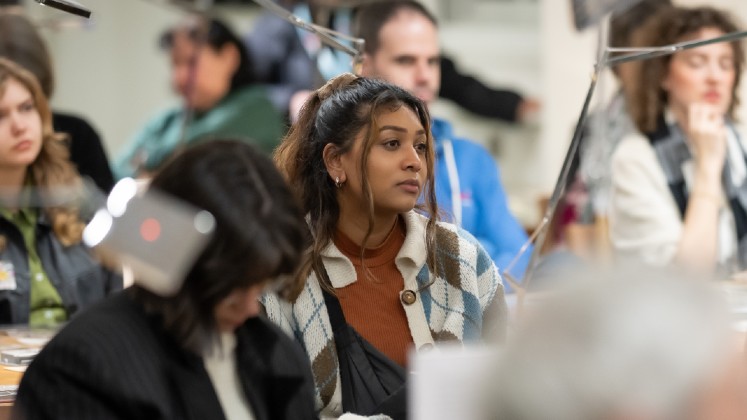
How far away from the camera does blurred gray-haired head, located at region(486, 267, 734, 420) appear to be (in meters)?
0.76

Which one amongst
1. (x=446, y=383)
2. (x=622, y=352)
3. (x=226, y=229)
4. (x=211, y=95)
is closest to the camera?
(x=622, y=352)

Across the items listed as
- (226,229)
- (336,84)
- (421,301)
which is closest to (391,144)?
(336,84)

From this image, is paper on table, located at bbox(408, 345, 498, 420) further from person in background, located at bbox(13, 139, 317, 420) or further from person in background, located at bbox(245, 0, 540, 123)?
person in background, located at bbox(245, 0, 540, 123)

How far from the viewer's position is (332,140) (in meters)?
2.13

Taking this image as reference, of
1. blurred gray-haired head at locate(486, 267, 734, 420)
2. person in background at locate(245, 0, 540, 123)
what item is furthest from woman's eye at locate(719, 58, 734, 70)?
blurred gray-haired head at locate(486, 267, 734, 420)

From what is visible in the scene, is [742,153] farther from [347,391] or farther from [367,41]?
[347,391]

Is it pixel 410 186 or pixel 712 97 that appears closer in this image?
pixel 410 186

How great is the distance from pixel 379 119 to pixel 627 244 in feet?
5.25

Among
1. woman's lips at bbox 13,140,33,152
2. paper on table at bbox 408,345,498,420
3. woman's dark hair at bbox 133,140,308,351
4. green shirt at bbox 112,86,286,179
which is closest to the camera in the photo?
paper on table at bbox 408,345,498,420

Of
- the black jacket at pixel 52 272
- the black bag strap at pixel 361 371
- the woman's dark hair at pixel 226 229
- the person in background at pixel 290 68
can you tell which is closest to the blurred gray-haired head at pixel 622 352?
the woman's dark hair at pixel 226 229

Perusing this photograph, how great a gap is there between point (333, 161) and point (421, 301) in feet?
0.97

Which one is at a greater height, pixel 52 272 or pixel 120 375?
pixel 120 375

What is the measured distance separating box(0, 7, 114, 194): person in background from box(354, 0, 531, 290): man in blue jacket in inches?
31.6

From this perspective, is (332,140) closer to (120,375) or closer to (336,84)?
(336,84)
